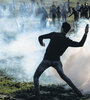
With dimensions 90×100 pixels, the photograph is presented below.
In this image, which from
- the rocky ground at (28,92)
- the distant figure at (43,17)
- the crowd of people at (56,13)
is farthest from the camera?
the distant figure at (43,17)

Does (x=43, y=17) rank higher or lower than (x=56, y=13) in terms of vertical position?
lower

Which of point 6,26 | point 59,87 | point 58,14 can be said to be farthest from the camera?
point 6,26

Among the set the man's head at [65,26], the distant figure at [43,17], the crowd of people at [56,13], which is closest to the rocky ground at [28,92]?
the man's head at [65,26]

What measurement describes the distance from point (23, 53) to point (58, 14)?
15019 mm

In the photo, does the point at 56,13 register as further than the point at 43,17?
Yes

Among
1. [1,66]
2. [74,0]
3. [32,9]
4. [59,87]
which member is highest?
[59,87]

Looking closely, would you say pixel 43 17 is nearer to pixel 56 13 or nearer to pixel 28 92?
pixel 56 13

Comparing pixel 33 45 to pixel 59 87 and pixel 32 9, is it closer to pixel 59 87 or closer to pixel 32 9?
pixel 59 87

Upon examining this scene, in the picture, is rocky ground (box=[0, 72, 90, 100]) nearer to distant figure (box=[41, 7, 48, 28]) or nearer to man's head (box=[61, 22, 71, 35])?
man's head (box=[61, 22, 71, 35])

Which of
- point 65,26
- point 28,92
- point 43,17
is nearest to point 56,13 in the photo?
point 43,17

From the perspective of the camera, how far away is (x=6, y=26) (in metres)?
36.2

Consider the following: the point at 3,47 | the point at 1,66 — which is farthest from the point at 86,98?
the point at 3,47

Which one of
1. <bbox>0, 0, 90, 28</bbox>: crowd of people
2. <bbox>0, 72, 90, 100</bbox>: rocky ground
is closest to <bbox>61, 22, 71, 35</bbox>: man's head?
<bbox>0, 72, 90, 100</bbox>: rocky ground

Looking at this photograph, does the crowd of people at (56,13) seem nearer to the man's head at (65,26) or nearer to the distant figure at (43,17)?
the distant figure at (43,17)
